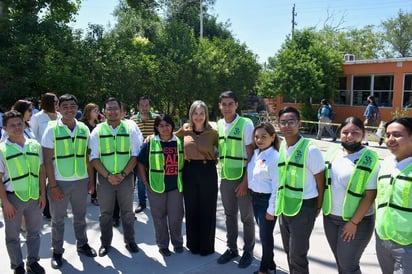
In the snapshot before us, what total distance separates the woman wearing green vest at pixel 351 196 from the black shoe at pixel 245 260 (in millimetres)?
1208

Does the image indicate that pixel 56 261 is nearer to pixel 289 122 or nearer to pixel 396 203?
pixel 289 122

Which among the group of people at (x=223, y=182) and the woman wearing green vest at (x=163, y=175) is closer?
the group of people at (x=223, y=182)

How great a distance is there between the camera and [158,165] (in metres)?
4.10

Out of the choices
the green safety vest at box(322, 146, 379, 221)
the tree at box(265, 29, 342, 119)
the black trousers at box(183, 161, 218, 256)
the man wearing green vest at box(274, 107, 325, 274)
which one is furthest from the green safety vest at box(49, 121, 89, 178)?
the tree at box(265, 29, 342, 119)

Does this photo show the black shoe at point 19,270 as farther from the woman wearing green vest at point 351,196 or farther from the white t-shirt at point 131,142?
the woman wearing green vest at point 351,196

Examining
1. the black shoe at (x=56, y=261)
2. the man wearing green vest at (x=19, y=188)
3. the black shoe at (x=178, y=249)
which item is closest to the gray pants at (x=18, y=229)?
the man wearing green vest at (x=19, y=188)

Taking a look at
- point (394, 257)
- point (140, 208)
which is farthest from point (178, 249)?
point (394, 257)

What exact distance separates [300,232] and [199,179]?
4.41 ft

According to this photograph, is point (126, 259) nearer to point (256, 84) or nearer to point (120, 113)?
point (120, 113)

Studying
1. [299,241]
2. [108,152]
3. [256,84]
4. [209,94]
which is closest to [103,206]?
[108,152]

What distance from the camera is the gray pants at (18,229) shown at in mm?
3547

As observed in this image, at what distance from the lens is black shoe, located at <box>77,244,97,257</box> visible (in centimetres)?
420

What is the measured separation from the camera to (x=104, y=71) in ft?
40.0

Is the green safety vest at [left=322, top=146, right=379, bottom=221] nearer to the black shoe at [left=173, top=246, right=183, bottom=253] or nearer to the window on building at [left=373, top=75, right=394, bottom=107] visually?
the black shoe at [left=173, top=246, right=183, bottom=253]
